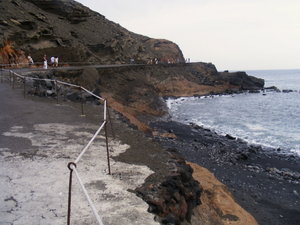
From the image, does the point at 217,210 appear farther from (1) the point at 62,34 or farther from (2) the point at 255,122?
(1) the point at 62,34

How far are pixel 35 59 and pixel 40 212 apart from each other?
26397mm

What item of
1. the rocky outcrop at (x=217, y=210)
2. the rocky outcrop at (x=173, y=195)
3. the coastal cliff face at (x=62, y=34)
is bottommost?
the rocky outcrop at (x=217, y=210)

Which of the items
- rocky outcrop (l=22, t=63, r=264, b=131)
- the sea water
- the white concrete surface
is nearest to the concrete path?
the white concrete surface

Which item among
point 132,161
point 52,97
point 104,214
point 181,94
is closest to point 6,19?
point 52,97

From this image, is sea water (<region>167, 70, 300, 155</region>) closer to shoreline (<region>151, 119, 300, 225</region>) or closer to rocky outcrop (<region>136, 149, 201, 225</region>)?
shoreline (<region>151, 119, 300, 225</region>)

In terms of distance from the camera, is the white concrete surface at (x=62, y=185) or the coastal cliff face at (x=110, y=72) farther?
the coastal cliff face at (x=110, y=72)

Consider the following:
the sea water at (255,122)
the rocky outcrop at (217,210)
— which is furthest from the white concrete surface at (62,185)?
the sea water at (255,122)

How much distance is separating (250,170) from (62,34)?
26255 millimetres

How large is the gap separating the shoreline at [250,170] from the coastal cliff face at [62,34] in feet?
46.5

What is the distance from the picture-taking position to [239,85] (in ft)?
220

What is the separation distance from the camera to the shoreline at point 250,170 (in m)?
11.0

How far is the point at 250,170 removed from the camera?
15.3 meters

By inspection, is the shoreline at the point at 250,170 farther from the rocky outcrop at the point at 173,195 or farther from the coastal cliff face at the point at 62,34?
the coastal cliff face at the point at 62,34

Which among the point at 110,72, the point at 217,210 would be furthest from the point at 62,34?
the point at 217,210
